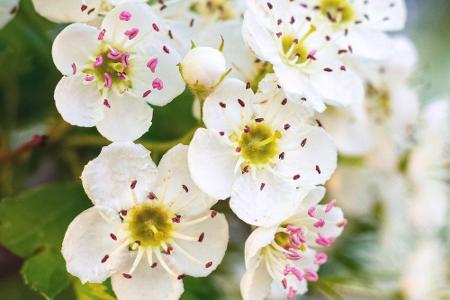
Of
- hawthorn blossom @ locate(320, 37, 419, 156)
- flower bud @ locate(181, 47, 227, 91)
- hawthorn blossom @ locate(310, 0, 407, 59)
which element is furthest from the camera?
hawthorn blossom @ locate(320, 37, 419, 156)

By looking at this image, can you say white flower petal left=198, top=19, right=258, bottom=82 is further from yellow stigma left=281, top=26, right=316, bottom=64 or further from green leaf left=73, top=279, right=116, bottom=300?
green leaf left=73, top=279, right=116, bottom=300

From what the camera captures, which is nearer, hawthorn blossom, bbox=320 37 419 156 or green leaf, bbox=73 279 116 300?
green leaf, bbox=73 279 116 300

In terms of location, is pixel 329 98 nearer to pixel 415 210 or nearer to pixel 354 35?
pixel 354 35

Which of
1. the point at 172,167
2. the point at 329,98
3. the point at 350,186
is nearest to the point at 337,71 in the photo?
the point at 329,98

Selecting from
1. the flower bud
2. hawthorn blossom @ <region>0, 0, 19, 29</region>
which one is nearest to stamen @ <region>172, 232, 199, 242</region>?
the flower bud

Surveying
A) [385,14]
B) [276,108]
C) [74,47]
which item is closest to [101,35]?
[74,47]

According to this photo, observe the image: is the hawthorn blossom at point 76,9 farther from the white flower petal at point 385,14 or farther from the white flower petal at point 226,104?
the white flower petal at point 385,14
